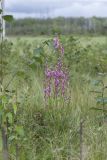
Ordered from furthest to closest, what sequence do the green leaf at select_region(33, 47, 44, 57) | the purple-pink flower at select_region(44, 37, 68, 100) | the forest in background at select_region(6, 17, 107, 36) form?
the forest in background at select_region(6, 17, 107, 36) → the purple-pink flower at select_region(44, 37, 68, 100) → the green leaf at select_region(33, 47, 44, 57)

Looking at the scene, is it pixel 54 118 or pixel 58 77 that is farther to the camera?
pixel 54 118

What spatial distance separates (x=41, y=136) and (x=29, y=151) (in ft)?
1.44

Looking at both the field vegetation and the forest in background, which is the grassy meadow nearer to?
the field vegetation

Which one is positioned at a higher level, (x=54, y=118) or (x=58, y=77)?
(x=58, y=77)

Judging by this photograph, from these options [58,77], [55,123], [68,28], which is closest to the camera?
[58,77]

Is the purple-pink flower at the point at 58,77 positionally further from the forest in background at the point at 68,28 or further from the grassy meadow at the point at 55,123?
the forest in background at the point at 68,28

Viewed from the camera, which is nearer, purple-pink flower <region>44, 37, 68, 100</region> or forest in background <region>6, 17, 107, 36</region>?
purple-pink flower <region>44, 37, 68, 100</region>

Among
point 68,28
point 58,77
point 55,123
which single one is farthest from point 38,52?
point 68,28

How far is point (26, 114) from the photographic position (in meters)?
3.94

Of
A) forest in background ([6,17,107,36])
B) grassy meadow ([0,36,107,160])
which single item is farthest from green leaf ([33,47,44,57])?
forest in background ([6,17,107,36])

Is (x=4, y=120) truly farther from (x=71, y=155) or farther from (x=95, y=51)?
(x=95, y=51)

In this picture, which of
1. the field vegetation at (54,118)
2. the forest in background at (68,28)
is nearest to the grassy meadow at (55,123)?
the field vegetation at (54,118)

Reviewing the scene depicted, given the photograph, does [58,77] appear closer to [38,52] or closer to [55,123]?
[55,123]

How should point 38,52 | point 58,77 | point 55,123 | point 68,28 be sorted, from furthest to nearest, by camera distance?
1. point 68,28
2. point 55,123
3. point 58,77
4. point 38,52
